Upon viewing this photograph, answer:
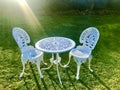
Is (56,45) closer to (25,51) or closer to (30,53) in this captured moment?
(30,53)

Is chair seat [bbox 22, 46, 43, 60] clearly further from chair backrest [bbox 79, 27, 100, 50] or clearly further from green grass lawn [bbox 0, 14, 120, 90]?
chair backrest [bbox 79, 27, 100, 50]

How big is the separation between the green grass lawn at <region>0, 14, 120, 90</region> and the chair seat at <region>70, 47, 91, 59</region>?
58 cm

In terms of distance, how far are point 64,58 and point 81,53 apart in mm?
1186

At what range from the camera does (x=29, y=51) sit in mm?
6195

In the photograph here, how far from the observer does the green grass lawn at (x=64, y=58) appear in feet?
19.0

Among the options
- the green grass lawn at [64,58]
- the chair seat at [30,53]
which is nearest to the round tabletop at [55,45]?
the chair seat at [30,53]

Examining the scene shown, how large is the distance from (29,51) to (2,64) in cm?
119

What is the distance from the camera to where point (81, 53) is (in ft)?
20.3

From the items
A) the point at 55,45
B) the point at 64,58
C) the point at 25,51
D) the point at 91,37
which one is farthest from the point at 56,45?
the point at 64,58

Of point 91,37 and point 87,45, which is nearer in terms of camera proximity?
point 91,37

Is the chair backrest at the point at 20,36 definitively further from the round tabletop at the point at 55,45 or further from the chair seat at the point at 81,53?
the chair seat at the point at 81,53

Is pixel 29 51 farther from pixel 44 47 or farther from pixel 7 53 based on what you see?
pixel 7 53

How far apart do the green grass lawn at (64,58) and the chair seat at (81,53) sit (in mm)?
579

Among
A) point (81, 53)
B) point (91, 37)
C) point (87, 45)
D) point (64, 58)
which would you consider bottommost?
point (64, 58)
